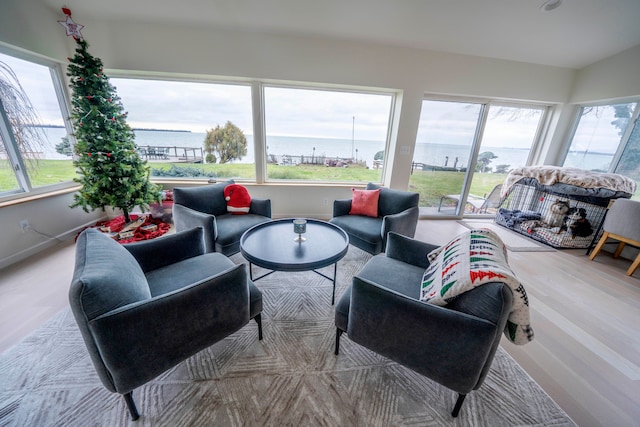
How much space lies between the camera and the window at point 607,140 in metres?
3.10

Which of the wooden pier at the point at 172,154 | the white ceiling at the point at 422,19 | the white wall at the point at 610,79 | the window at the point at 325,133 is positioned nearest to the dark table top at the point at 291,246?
the window at the point at 325,133

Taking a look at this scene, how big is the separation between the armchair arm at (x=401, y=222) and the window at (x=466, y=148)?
1.64 meters

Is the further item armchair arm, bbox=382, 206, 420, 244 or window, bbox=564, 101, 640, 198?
window, bbox=564, 101, 640, 198

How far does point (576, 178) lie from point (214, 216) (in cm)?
454

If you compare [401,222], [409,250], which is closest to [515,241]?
[401,222]

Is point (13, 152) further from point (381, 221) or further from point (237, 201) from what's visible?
point (381, 221)

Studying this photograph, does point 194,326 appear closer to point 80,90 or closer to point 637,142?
point 80,90

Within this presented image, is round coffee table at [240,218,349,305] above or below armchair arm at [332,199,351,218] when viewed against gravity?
below

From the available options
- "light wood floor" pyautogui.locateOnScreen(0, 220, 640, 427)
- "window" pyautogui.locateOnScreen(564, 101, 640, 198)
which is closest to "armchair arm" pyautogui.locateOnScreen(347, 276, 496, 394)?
"light wood floor" pyautogui.locateOnScreen(0, 220, 640, 427)

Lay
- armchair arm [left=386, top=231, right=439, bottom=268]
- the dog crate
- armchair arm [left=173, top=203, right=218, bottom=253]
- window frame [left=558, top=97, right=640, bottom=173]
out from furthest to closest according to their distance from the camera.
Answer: window frame [left=558, top=97, right=640, bottom=173] → the dog crate → armchair arm [left=173, top=203, right=218, bottom=253] → armchair arm [left=386, top=231, right=439, bottom=268]

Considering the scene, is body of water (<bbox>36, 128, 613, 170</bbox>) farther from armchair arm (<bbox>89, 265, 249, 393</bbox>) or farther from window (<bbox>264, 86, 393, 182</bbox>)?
armchair arm (<bbox>89, 265, 249, 393</bbox>)

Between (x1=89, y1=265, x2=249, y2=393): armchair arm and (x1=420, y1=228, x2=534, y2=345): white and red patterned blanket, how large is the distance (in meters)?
1.05

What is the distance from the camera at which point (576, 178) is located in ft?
9.77

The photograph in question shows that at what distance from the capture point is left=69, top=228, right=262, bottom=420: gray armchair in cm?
89
